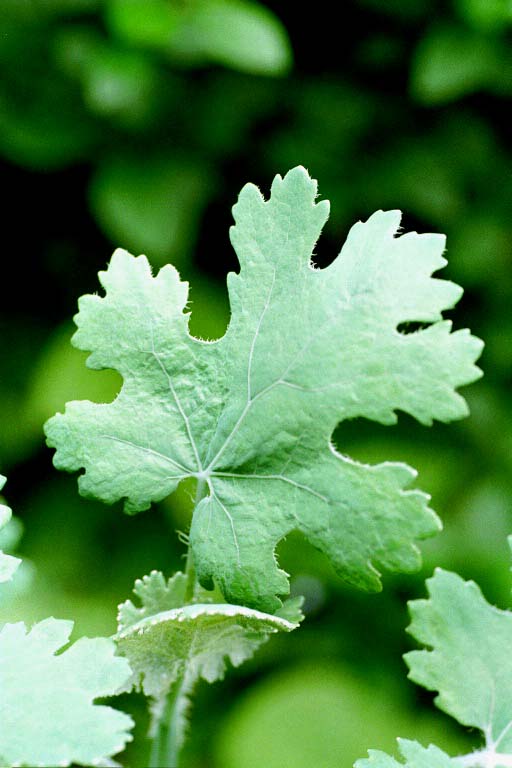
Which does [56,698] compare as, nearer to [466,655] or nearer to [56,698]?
[56,698]

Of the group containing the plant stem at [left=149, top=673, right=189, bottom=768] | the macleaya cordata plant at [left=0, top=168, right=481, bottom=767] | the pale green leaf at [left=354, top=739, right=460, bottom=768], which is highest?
the macleaya cordata plant at [left=0, top=168, right=481, bottom=767]

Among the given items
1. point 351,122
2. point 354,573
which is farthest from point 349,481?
point 351,122

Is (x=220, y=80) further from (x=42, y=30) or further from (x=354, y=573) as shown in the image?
(x=354, y=573)

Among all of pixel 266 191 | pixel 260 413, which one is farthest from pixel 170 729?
pixel 266 191

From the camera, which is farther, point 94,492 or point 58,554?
point 58,554

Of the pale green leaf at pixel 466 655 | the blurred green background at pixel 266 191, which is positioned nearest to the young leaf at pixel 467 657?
the pale green leaf at pixel 466 655

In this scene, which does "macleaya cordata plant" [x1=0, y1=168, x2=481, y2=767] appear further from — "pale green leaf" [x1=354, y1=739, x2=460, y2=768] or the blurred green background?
the blurred green background

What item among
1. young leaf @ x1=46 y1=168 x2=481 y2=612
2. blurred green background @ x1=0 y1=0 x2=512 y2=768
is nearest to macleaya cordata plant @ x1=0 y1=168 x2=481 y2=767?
young leaf @ x1=46 y1=168 x2=481 y2=612
